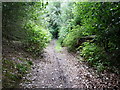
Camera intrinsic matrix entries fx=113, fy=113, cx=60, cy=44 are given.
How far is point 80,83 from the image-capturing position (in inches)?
184

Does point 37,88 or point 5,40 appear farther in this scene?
point 5,40

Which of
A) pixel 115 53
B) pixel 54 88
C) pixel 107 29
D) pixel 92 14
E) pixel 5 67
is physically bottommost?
pixel 54 88

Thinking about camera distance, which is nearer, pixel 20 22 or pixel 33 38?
pixel 20 22

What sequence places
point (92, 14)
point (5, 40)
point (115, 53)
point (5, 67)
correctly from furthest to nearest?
1. point (5, 40)
2. point (92, 14)
3. point (5, 67)
4. point (115, 53)

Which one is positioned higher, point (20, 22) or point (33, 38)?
point (20, 22)

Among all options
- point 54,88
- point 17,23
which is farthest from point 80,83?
point 17,23

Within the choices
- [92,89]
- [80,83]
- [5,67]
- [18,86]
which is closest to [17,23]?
[5,67]

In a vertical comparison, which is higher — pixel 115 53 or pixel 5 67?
pixel 115 53

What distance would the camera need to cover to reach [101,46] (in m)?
5.66

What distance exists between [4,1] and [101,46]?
5018 mm

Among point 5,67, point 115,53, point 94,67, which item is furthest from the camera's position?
point 94,67

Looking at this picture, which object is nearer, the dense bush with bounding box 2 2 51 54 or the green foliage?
the dense bush with bounding box 2 2 51 54

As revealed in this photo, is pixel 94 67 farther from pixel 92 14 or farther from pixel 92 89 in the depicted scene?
pixel 92 14

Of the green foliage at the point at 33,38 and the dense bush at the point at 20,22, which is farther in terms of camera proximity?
the green foliage at the point at 33,38
